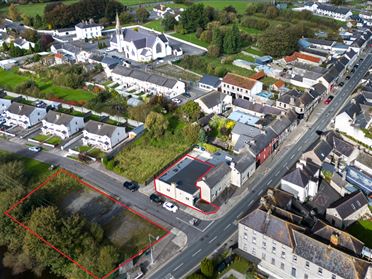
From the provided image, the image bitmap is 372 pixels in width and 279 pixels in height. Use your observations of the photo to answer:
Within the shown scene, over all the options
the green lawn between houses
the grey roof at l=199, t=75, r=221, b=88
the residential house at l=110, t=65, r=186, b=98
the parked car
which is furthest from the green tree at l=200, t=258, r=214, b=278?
the green lawn between houses

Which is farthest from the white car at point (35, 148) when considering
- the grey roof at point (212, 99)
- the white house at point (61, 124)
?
the grey roof at point (212, 99)

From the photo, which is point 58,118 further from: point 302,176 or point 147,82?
point 302,176

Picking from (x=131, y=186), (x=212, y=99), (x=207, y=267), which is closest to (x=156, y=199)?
(x=131, y=186)

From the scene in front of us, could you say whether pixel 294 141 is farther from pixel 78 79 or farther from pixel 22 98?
pixel 22 98

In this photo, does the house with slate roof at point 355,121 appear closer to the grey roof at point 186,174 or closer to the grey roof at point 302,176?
the grey roof at point 302,176

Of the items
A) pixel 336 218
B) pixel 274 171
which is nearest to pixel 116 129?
pixel 274 171

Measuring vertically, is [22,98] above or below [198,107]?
below
